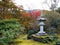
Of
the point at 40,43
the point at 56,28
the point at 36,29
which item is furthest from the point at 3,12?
the point at 56,28

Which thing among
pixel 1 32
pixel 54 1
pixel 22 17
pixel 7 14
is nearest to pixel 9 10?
pixel 7 14

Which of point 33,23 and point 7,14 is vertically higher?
point 7,14

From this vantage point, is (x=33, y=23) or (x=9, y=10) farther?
(x=33, y=23)

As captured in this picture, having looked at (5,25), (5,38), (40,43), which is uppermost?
(5,25)

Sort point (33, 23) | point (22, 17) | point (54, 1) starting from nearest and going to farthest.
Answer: point (22, 17) < point (33, 23) < point (54, 1)

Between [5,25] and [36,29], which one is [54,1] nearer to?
[36,29]

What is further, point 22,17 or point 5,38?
point 22,17

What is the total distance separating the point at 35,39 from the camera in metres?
14.4

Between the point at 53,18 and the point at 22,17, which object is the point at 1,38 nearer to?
the point at 22,17

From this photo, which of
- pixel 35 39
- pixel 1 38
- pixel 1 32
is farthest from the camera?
pixel 35 39

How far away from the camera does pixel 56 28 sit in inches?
729

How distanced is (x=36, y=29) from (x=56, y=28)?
2.62m

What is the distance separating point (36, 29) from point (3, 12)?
3.93 metres

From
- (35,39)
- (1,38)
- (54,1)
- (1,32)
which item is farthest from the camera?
(54,1)
